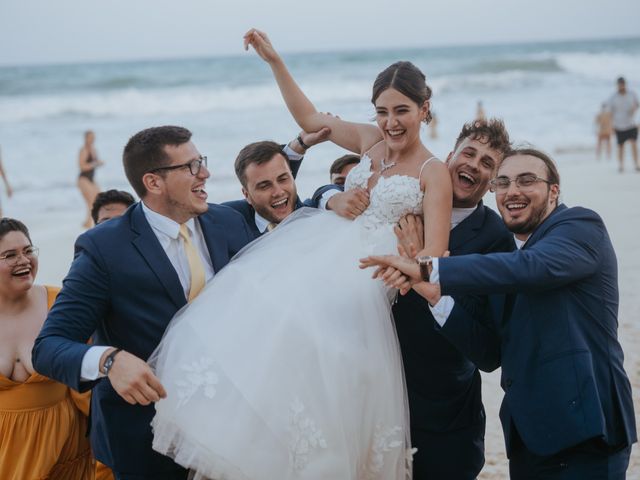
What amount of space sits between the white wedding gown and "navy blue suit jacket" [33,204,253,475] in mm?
185

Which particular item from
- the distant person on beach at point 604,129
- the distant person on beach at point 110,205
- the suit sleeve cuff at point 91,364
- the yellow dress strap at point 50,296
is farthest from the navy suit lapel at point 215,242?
the distant person on beach at point 604,129

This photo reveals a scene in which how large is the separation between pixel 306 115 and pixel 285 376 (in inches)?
72.5

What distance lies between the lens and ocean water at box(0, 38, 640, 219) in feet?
68.6

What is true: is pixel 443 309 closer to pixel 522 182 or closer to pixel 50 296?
pixel 522 182

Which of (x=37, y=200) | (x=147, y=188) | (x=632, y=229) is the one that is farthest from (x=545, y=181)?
(x=37, y=200)

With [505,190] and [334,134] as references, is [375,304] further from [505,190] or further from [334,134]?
[334,134]

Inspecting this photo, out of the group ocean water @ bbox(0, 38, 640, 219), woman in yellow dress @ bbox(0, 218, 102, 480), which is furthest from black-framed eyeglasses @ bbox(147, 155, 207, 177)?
ocean water @ bbox(0, 38, 640, 219)

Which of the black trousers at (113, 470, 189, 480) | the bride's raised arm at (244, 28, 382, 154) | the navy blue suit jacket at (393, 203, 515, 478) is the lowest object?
the black trousers at (113, 470, 189, 480)

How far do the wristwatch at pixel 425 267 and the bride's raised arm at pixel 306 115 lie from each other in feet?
3.78

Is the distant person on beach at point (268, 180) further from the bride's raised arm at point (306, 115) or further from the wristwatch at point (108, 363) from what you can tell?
the wristwatch at point (108, 363)

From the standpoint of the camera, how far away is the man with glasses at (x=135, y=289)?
9.56ft

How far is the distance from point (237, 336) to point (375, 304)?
0.64m

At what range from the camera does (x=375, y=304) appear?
321 cm

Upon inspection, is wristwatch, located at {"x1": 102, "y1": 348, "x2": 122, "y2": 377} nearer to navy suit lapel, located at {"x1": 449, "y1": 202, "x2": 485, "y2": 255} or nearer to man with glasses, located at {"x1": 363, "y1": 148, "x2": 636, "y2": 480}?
man with glasses, located at {"x1": 363, "y1": 148, "x2": 636, "y2": 480}
